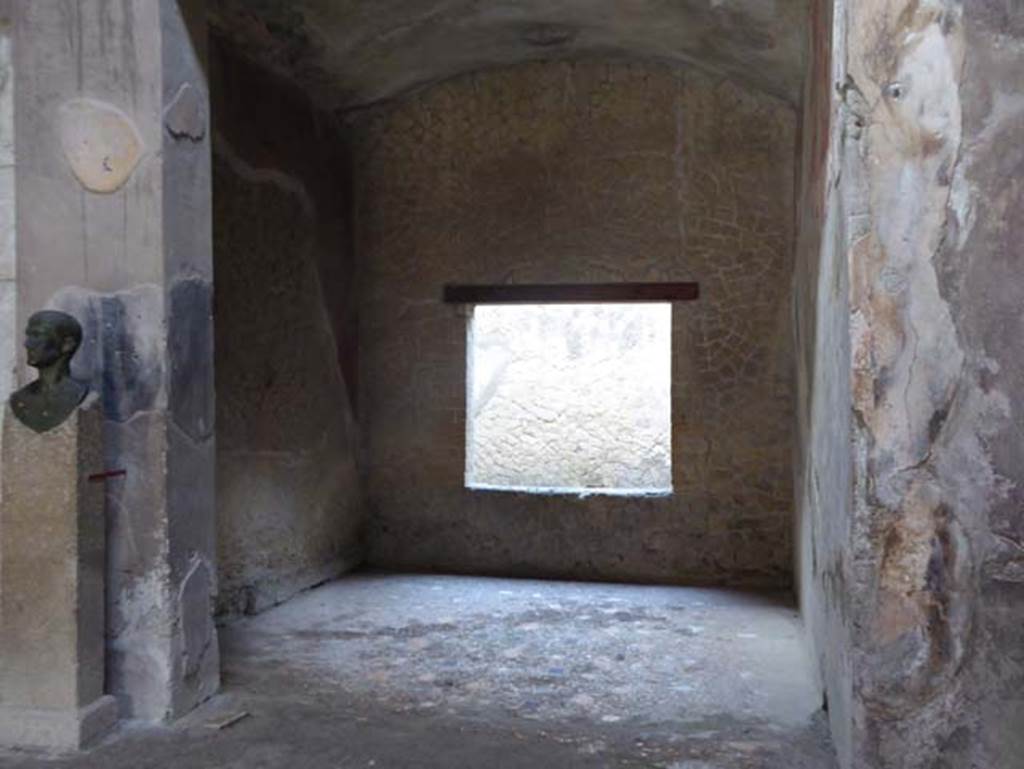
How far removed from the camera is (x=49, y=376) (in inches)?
121

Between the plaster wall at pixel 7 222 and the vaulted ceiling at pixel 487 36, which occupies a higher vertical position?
the vaulted ceiling at pixel 487 36

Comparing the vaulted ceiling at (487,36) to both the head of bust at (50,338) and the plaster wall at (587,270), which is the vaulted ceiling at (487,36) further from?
the head of bust at (50,338)

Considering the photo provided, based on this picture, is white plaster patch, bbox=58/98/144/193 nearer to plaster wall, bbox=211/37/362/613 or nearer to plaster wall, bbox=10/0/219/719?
plaster wall, bbox=10/0/219/719

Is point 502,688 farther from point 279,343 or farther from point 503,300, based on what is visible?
point 503,300

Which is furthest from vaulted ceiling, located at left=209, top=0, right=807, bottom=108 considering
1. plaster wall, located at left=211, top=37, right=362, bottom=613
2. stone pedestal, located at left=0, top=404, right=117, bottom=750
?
stone pedestal, located at left=0, top=404, right=117, bottom=750

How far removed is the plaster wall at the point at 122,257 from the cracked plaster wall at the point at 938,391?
2.17 meters

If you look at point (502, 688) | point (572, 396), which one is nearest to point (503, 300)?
point (502, 688)

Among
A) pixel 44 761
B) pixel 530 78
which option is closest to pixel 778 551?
pixel 530 78

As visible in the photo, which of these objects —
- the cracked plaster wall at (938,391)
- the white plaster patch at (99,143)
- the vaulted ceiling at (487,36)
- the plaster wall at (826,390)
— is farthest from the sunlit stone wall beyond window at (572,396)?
the cracked plaster wall at (938,391)

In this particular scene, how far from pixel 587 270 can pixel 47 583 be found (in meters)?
3.72

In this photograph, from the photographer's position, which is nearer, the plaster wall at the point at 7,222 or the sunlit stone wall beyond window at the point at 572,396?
the plaster wall at the point at 7,222

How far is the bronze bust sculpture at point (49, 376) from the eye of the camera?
302cm

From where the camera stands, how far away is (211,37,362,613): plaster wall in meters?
4.92

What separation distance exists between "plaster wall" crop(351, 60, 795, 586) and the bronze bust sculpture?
3.29 m
